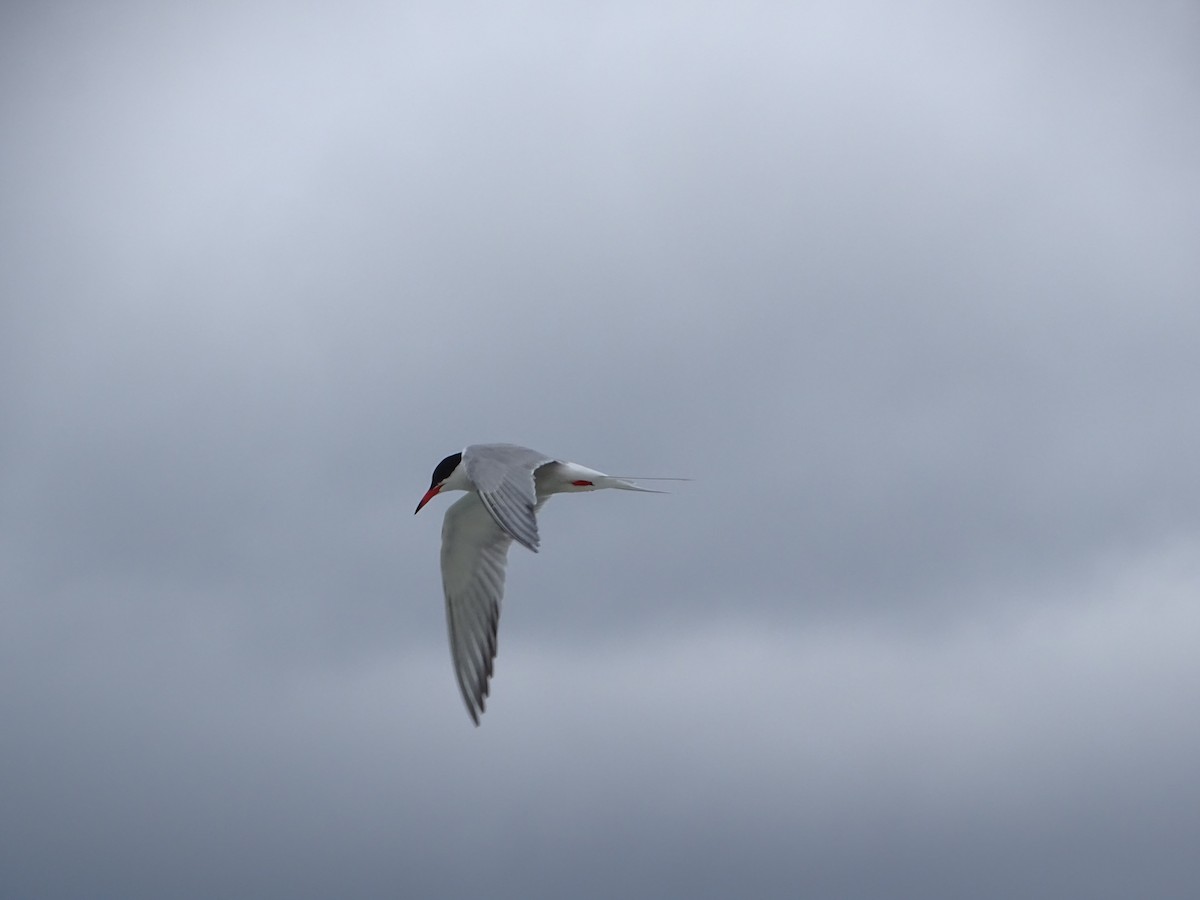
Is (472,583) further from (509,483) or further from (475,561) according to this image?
(509,483)

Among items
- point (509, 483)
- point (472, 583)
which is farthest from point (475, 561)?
point (509, 483)

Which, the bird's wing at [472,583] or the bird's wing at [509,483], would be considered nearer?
the bird's wing at [509,483]

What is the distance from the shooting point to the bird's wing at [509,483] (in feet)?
37.5

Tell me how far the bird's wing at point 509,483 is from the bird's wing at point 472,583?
1.35 meters

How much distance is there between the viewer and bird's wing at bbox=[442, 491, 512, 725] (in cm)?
1489

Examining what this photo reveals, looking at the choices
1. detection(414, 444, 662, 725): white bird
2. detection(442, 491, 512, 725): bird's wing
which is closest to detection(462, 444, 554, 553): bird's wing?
detection(414, 444, 662, 725): white bird

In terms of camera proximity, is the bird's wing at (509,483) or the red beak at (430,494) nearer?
the bird's wing at (509,483)

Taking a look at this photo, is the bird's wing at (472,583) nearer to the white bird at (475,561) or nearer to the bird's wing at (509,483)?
the white bird at (475,561)

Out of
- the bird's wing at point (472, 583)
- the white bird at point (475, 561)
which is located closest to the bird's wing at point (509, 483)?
the white bird at point (475, 561)

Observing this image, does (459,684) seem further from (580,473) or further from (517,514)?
(517,514)

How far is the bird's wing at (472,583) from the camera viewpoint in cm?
1489

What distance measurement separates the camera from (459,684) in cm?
1475

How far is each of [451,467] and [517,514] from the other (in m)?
A: 3.29

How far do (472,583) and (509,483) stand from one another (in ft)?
10.2
